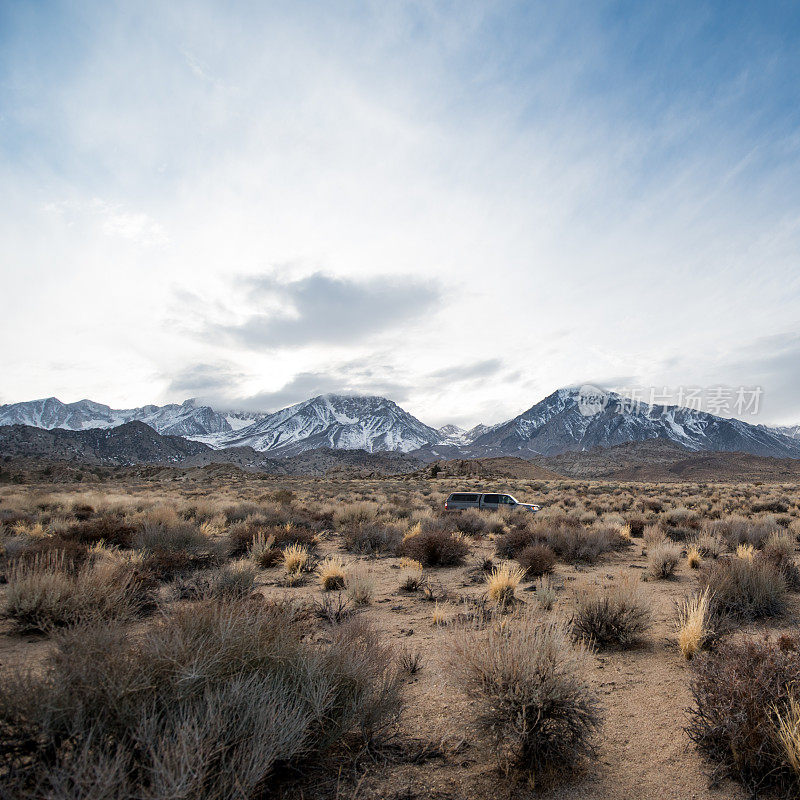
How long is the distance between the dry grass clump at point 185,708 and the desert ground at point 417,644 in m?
0.02

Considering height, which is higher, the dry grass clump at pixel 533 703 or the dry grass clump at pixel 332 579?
the dry grass clump at pixel 533 703

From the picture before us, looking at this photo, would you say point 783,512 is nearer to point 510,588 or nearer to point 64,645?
point 510,588

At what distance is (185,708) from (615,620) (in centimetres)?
531

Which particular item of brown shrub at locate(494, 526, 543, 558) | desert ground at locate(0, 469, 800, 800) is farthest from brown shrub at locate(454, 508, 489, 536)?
brown shrub at locate(494, 526, 543, 558)

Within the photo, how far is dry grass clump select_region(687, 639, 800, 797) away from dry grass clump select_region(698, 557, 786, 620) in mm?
3327

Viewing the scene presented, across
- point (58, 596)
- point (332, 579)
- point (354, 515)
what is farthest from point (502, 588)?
point (354, 515)

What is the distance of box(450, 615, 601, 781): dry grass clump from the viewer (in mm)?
3303

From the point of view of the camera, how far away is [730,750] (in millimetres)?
3365

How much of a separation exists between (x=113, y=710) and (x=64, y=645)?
2.34 ft

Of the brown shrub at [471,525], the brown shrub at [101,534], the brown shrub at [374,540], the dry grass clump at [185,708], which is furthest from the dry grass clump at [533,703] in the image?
the brown shrub at [471,525]

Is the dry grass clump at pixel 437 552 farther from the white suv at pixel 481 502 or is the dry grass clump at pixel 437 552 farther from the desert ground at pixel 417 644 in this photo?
the white suv at pixel 481 502

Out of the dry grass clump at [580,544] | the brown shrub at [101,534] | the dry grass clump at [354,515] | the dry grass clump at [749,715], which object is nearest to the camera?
the dry grass clump at [749,715]

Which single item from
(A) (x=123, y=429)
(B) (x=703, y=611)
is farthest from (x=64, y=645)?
(A) (x=123, y=429)

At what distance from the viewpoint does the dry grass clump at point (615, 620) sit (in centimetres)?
586
